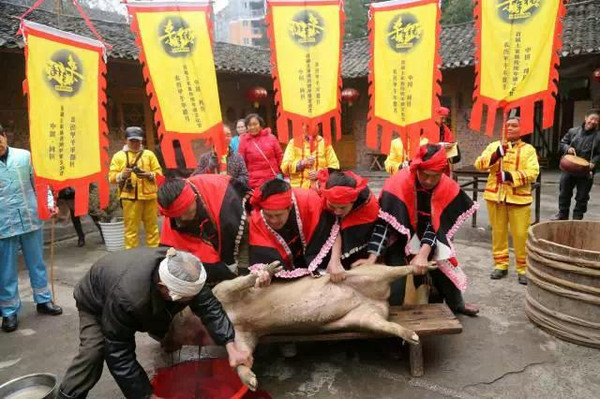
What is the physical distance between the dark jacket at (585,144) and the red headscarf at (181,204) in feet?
18.3

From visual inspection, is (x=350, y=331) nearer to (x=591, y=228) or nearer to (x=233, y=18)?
(x=591, y=228)

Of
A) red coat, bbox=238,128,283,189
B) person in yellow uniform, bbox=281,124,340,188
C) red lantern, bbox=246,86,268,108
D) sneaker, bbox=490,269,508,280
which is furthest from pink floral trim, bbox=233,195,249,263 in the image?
red lantern, bbox=246,86,268,108

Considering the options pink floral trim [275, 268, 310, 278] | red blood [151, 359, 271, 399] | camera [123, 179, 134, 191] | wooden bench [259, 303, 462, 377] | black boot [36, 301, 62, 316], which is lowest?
black boot [36, 301, 62, 316]

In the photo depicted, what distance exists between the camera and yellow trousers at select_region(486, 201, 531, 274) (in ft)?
14.6

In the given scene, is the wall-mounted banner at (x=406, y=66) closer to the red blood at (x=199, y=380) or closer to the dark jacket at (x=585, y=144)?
the red blood at (x=199, y=380)

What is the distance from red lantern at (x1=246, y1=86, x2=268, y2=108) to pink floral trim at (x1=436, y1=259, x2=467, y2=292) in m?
9.08

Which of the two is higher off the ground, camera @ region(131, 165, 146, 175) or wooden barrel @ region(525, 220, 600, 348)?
camera @ region(131, 165, 146, 175)

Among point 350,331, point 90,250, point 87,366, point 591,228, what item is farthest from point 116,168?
point 591,228

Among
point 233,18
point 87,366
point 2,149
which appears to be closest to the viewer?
point 87,366

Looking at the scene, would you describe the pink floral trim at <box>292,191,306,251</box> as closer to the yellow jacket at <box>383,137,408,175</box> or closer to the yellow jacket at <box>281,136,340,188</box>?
the yellow jacket at <box>281,136,340,188</box>

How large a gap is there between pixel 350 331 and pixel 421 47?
2568 mm

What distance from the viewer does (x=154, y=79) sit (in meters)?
3.93

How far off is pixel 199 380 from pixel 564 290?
2631mm

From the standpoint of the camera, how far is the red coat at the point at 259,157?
5668mm
